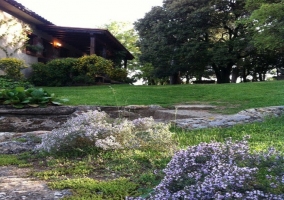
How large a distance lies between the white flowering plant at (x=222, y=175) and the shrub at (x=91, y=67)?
1176cm

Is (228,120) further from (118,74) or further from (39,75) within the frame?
(118,74)

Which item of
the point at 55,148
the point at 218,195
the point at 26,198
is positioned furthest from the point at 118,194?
the point at 55,148

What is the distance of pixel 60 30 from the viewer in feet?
51.2

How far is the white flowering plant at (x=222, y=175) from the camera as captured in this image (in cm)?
145

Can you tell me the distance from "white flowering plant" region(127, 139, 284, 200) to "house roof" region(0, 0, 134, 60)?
36.8ft

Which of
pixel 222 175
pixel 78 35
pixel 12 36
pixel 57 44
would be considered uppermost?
pixel 78 35

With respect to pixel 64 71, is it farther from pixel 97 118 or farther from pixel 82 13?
pixel 82 13

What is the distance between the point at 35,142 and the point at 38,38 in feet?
41.6

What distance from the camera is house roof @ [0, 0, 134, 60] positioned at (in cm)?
1221

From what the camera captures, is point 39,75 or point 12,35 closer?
point 12,35

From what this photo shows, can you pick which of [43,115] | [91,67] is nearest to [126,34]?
[91,67]

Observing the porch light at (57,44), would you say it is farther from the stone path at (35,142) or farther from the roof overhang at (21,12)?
the stone path at (35,142)

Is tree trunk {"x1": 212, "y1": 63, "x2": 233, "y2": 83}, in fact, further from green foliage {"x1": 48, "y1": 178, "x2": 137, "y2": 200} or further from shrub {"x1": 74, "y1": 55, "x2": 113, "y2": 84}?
green foliage {"x1": 48, "y1": 178, "x2": 137, "y2": 200}

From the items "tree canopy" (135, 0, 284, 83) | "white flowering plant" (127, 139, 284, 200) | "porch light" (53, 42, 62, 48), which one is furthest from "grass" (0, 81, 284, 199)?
"porch light" (53, 42, 62, 48)
